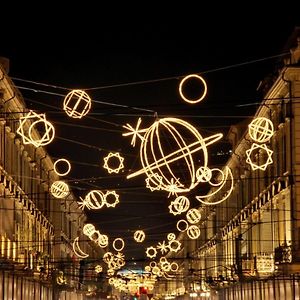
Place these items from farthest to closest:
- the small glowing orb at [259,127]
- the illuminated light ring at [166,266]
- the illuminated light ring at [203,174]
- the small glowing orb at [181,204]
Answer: the illuminated light ring at [166,266]
the small glowing orb at [181,204]
the small glowing orb at [259,127]
the illuminated light ring at [203,174]

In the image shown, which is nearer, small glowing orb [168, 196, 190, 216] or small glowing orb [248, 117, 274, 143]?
small glowing orb [248, 117, 274, 143]

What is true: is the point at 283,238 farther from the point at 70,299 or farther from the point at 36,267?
the point at 70,299

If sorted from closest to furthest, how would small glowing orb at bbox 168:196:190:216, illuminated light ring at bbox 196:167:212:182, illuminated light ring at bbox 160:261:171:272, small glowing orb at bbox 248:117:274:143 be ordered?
illuminated light ring at bbox 196:167:212:182, small glowing orb at bbox 248:117:274:143, small glowing orb at bbox 168:196:190:216, illuminated light ring at bbox 160:261:171:272

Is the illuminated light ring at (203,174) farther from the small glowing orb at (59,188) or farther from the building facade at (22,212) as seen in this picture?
the small glowing orb at (59,188)

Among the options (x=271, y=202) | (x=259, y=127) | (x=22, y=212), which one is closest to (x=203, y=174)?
(x=259, y=127)

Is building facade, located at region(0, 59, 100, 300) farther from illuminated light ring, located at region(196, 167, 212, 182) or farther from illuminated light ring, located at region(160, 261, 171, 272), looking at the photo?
illuminated light ring, located at region(160, 261, 171, 272)

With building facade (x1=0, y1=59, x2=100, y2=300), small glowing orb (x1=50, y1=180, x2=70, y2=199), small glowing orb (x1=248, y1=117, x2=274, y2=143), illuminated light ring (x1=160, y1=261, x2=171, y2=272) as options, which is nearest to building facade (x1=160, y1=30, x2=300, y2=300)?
small glowing orb (x1=248, y1=117, x2=274, y2=143)

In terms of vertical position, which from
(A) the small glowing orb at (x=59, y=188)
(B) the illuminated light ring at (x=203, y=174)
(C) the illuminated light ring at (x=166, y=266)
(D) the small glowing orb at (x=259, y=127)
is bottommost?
(C) the illuminated light ring at (x=166, y=266)

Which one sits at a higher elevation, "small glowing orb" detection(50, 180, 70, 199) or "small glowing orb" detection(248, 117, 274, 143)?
"small glowing orb" detection(248, 117, 274, 143)

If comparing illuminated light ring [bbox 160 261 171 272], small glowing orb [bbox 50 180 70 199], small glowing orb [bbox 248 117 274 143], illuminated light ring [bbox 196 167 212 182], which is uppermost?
small glowing orb [bbox 248 117 274 143]

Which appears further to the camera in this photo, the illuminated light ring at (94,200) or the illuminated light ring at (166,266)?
the illuminated light ring at (166,266)

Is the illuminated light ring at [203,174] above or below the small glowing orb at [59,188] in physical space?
below

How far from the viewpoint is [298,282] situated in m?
41.1

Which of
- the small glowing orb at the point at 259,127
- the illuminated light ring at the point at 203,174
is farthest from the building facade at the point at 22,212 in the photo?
the small glowing orb at the point at 259,127
